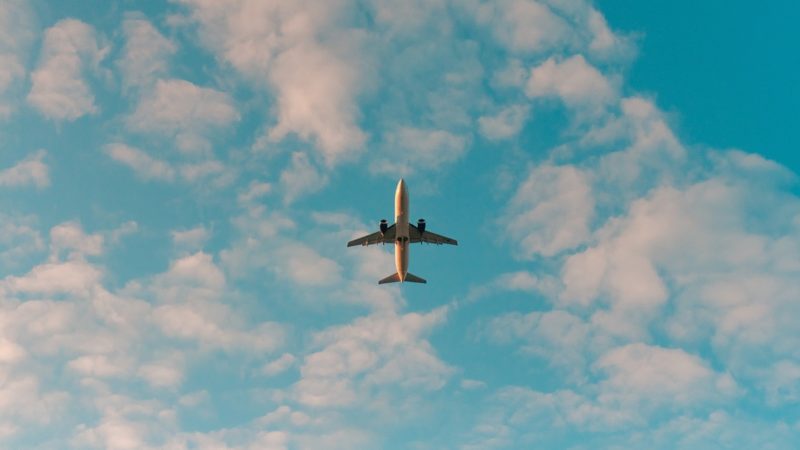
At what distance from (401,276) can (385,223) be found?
1281 cm

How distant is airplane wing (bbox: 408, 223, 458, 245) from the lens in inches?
6319

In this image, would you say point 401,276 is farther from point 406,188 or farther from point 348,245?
point 406,188

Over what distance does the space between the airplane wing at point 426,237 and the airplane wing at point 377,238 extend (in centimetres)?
344

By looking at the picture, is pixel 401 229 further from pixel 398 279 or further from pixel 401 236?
pixel 398 279

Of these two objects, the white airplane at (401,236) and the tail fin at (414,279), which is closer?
the white airplane at (401,236)

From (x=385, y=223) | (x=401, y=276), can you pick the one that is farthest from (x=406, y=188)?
(x=401, y=276)

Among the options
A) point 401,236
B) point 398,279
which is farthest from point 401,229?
point 398,279

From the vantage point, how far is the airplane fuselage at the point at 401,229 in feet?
490

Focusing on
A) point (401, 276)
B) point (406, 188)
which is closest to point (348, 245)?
point (401, 276)

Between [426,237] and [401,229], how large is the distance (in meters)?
9.66

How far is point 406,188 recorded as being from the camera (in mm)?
149250

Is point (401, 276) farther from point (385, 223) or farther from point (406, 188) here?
point (406, 188)

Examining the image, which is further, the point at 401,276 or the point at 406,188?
the point at 401,276

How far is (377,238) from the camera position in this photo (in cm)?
16238
